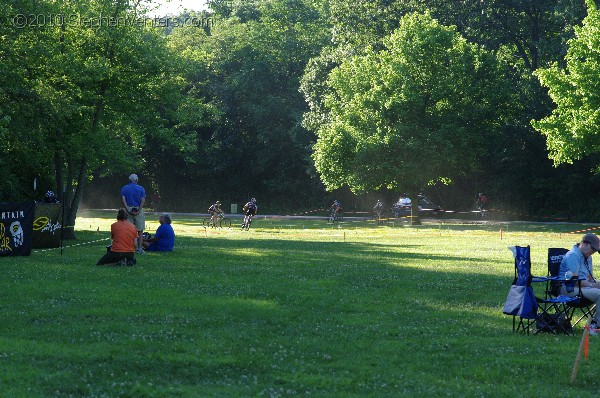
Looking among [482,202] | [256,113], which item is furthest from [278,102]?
[482,202]

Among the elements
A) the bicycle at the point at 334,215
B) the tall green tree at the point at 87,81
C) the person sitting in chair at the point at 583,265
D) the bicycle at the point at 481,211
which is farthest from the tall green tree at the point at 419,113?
the person sitting in chair at the point at 583,265

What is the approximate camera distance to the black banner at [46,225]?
87.7 feet

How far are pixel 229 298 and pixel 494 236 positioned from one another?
2724 cm

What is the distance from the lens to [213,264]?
2306 centimetres

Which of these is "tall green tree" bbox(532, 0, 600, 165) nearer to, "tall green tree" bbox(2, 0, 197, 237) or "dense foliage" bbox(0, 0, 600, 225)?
"dense foliage" bbox(0, 0, 600, 225)

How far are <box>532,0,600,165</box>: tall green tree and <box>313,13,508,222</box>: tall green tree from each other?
1030 cm

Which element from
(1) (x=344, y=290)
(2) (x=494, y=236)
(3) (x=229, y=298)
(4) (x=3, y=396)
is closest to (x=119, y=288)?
(3) (x=229, y=298)

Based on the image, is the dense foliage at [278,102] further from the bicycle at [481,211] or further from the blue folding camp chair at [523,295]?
the blue folding camp chair at [523,295]

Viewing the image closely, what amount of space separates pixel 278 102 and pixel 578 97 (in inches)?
1457

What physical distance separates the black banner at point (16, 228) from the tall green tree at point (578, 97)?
26.8 meters

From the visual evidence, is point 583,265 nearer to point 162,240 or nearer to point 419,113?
point 162,240

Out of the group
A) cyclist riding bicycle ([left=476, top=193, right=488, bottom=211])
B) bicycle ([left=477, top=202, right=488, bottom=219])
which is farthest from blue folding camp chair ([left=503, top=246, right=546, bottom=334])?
cyclist riding bicycle ([left=476, top=193, right=488, bottom=211])

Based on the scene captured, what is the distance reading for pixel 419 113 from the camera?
54.9m

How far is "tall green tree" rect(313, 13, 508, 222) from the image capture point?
176 ft
